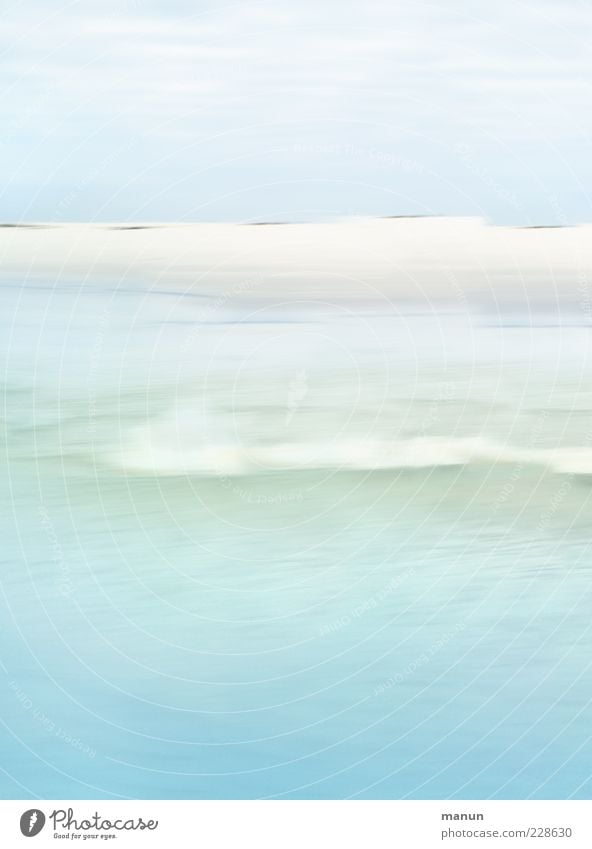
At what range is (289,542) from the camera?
128 inches

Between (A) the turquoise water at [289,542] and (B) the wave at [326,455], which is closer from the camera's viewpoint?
(A) the turquoise water at [289,542]

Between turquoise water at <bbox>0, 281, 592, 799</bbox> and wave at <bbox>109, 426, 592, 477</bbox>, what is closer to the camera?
turquoise water at <bbox>0, 281, 592, 799</bbox>

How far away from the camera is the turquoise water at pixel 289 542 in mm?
3055

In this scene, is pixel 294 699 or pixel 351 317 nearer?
pixel 294 699

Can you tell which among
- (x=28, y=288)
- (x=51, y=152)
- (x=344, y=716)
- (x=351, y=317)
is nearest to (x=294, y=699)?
(x=344, y=716)

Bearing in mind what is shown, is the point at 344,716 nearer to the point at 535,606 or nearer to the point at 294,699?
the point at 294,699

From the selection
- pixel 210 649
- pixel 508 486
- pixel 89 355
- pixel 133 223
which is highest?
pixel 133 223

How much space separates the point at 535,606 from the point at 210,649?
84 cm

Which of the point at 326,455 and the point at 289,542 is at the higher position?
the point at 326,455

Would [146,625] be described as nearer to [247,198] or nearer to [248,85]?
[247,198]

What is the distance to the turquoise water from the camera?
3.05 meters

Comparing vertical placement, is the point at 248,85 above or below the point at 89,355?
above

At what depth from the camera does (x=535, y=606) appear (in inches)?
126

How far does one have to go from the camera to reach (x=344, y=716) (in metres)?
3.08
